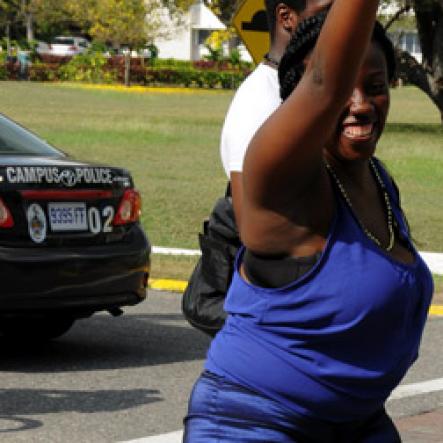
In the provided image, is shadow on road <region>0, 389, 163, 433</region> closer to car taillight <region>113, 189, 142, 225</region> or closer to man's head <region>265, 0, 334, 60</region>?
car taillight <region>113, 189, 142, 225</region>

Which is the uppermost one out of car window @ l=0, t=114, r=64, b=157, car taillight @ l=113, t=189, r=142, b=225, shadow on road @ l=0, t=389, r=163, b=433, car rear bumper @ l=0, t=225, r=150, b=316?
car window @ l=0, t=114, r=64, b=157

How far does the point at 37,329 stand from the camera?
903cm

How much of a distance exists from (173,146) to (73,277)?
67.6 ft

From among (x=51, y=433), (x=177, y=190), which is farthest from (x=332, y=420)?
(x=177, y=190)

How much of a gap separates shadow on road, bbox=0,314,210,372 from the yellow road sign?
2.03 metres

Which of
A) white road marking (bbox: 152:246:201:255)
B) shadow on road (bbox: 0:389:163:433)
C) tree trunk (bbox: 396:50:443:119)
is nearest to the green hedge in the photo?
tree trunk (bbox: 396:50:443:119)

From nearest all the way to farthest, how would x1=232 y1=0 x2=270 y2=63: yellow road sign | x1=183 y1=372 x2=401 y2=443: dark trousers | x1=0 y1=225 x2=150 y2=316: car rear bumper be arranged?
x1=183 y1=372 x2=401 y2=443: dark trousers
x1=0 y1=225 x2=150 y2=316: car rear bumper
x1=232 y1=0 x2=270 y2=63: yellow road sign

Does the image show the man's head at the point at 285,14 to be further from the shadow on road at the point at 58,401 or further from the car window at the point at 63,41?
the car window at the point at 63,41

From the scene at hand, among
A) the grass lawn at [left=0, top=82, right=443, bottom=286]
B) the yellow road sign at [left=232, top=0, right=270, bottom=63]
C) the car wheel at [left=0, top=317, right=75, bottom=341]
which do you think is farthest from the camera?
the grass lawn at [left=0, top=82, right=443, bottom=286]

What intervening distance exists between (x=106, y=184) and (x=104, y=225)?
0.24 meters

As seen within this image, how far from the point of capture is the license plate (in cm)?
826

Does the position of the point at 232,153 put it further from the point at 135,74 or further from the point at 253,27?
the point at 135,74

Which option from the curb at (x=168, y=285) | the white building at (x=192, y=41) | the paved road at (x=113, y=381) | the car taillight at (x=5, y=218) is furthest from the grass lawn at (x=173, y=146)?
the white building at (x=192, y=41)

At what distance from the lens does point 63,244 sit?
27.2 ft
